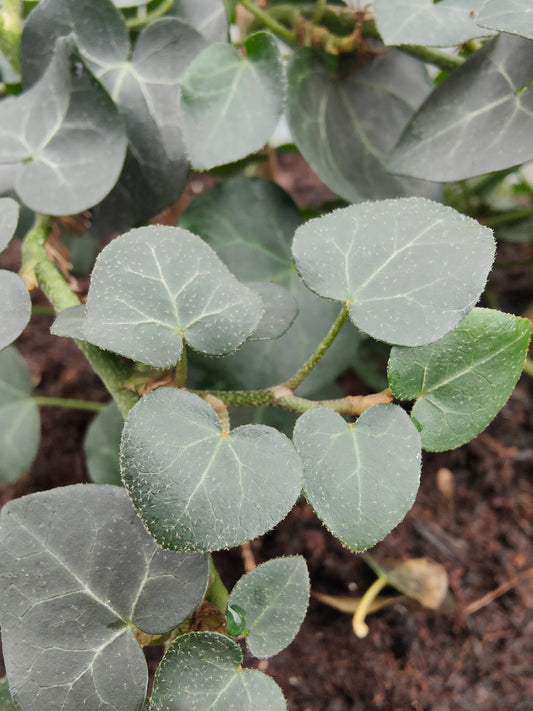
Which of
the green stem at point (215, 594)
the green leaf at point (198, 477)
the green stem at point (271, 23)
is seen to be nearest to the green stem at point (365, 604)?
the green stem at point (215, 594)

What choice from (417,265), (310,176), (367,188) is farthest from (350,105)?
(310,176)

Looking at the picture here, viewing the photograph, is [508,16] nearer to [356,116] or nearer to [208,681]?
[356,116]

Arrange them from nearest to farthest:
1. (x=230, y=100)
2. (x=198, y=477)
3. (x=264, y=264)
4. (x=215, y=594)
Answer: (x=198, y=477) → (x=215, y=594) → (x=230, y=100) → (x=264, y=264)

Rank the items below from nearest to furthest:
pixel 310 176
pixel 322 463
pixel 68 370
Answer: pixel 322 463 → pixel 68 370 → pixel 310 176

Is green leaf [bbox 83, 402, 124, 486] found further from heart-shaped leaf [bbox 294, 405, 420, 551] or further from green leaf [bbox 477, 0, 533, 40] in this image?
green leaf [bbox 477, 0, 533, 40]

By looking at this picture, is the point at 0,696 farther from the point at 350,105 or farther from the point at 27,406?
the point at 350,105

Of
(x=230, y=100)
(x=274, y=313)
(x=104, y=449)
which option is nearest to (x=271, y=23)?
(x=230, y=100)

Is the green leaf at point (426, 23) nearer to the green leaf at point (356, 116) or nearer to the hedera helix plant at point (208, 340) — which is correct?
the hedera helix plant at point (208, 340)
